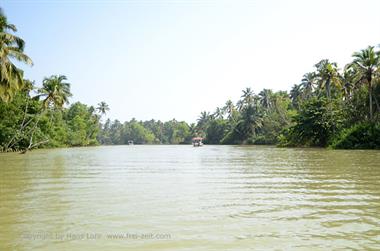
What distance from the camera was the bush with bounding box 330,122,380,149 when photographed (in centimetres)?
4141

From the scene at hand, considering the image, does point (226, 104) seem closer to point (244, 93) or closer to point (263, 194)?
point (244, 93)

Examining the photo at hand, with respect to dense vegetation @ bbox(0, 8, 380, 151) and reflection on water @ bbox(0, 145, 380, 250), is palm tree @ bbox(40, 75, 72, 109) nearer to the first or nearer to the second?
dense vegetation @ bbox(0, 8, 380, 151)

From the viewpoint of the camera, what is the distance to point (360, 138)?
4275 centimetres

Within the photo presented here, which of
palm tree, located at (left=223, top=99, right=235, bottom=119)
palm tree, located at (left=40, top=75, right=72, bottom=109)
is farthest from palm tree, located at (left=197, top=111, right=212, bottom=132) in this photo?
palm tree, located at (left=40, top=75, right=72, bottom=109)

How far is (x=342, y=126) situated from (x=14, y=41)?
131 feet

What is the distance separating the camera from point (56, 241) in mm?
5785

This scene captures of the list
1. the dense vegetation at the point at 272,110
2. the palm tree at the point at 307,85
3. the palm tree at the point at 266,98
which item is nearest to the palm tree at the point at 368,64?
the dense vegetation at the point at 272,110

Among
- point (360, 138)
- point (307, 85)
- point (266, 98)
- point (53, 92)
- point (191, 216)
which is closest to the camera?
point (191, 216)

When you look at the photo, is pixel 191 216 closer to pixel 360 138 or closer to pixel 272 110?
pixel 360 138

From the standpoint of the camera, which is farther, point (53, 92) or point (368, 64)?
point (53, 92)

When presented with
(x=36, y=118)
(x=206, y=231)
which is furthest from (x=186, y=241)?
(x=36, y=118)

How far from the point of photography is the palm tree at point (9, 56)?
2778 cm

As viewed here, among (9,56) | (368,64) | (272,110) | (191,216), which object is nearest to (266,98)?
(272,110)

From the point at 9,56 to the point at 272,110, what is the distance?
236ft
